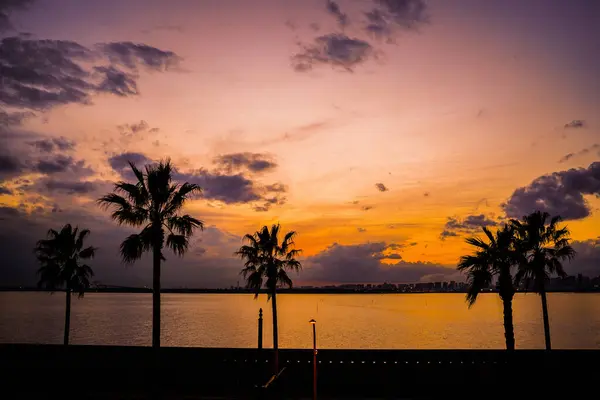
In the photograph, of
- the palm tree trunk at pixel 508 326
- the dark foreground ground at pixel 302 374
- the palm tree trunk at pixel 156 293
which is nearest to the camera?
the dark foreground ground at pixel 302 374

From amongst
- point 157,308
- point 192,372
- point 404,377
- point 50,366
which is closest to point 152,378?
point 157,308

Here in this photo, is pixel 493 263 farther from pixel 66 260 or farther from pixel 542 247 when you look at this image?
pixel 66 260

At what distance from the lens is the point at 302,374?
2678 cm

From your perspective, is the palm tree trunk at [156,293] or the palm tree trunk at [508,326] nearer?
the palm tree trunk at [156,293]

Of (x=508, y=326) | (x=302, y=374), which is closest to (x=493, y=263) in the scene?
(x=508, y=326)

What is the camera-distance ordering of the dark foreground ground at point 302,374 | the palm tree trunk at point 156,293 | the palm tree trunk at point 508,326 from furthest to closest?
the palm tree trunk at point 508,326 → the palm tree trunk at point 156,293 → the dark foreground ground at point 302,374

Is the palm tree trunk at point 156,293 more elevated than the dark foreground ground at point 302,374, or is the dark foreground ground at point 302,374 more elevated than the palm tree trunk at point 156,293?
the palm tree trunk at point 156,293

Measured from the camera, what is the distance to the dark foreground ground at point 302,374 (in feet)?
76.9

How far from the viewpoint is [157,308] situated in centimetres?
2455

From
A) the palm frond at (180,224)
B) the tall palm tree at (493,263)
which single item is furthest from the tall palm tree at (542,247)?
the palm frond at (180,224)

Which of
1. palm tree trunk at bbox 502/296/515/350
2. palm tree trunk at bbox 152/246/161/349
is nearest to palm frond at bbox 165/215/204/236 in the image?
palm tree trunk at bbox 152/246/161/349

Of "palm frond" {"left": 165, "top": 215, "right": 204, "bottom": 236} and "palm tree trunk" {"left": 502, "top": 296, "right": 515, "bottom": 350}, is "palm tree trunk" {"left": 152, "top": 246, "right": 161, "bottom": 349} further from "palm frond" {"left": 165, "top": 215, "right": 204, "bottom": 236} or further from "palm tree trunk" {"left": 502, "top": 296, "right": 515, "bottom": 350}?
"palm tree trunk" {"left": 502, "top": 296, "right": 515, "bottom": 350}

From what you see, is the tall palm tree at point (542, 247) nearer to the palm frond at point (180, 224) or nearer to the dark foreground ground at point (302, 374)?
the dark foreground ground at point (302, 374)

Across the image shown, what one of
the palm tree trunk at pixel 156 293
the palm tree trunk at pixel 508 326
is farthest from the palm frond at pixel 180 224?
the palm tree trunk at pixel 508 326
